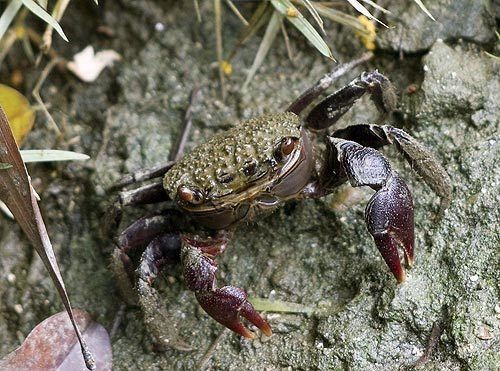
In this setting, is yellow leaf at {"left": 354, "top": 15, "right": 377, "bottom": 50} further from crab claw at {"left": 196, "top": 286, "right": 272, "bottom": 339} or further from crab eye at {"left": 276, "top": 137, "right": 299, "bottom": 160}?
crab claw at {"left": 196, "top": 286, "right": 272, "bottom": 339}

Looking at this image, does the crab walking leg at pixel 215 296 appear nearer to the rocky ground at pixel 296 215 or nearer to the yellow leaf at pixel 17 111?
the rocky ground at pixel 296 215

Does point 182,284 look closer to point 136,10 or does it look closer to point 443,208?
point 443,208

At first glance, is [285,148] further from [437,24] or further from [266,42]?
[437,24]

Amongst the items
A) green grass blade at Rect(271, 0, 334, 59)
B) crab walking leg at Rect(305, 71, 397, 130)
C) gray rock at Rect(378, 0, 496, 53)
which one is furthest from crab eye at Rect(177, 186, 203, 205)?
gray rock at Rect(378, 0, 496, 53)

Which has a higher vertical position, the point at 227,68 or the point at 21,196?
the point at 227,68

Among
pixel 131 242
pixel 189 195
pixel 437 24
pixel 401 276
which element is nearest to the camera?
pixel 401 276

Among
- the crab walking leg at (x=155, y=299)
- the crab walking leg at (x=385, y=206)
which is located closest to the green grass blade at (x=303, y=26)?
the crab walking leg at (x=385, y=206)

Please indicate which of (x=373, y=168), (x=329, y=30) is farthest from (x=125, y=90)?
(x=373, y=168)

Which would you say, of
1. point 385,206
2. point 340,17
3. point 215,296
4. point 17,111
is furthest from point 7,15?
point 385,206
